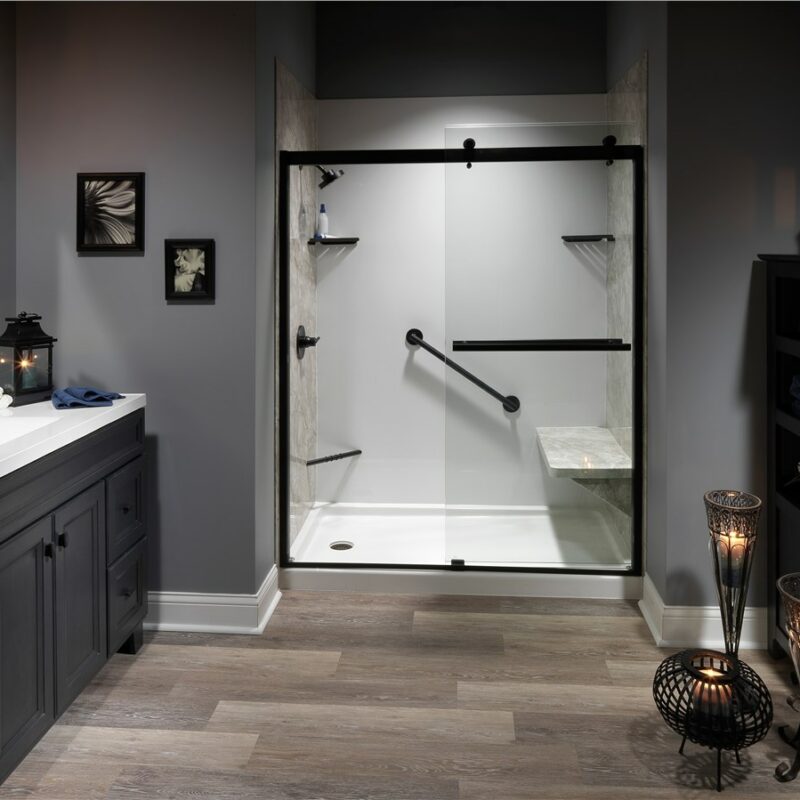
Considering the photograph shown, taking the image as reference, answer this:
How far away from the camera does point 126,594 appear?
2.81 m

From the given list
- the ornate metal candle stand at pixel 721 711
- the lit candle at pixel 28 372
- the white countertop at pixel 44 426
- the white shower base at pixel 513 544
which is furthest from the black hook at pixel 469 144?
the ornate metal candle stand at pixel 721 711

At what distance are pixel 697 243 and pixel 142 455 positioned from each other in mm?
2022

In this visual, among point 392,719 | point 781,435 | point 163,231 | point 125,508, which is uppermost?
point 163,231

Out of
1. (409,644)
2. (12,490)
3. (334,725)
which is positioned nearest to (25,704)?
(12,490)

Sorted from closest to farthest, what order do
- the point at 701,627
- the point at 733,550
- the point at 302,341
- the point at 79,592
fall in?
the point at 79,592 < the point at 733,550 < the point at 701,627 < the point at 302,341

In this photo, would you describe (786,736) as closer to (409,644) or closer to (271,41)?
(409,644)

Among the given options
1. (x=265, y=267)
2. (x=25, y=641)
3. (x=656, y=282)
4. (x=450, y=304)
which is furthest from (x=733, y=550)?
(x=25, y=641)

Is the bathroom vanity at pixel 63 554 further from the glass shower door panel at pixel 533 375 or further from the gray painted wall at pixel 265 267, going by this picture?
the glass shower door panel at pixel 533 375

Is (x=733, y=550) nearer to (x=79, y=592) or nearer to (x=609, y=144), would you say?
(x=609, y=144)

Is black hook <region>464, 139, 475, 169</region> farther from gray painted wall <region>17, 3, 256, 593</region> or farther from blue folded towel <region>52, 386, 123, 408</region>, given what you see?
blue folded towel <region>52, 386, 123, 408</region>

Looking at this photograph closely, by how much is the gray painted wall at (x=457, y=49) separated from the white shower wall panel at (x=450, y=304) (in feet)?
0.28

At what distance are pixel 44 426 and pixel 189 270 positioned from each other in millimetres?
934

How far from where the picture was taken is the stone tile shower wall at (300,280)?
11.6 ft

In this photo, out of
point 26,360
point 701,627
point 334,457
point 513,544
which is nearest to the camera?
point 26,360
